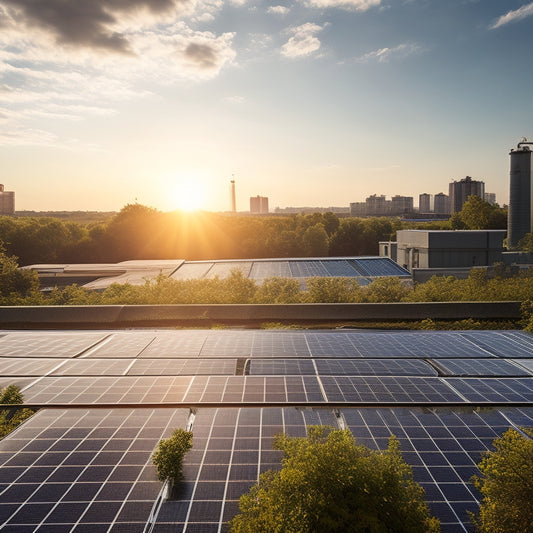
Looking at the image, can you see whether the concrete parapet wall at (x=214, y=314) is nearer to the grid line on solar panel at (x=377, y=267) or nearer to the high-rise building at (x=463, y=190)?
the grid line on solar panel at (x=377, y=267)

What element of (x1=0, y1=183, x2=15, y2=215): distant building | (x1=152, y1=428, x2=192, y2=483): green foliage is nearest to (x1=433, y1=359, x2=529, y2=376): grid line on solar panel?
(x1=152, y1=428, x2=192, y2=483): green foliage

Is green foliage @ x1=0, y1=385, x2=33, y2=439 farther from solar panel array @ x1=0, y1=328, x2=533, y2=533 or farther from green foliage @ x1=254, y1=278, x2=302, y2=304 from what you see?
green foliage @ x1=254, y1=278, x2=302, y2=304

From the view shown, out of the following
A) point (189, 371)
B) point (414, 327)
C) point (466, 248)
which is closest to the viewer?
point (189, 371)

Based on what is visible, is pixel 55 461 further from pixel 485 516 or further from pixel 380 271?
pixel 380 271

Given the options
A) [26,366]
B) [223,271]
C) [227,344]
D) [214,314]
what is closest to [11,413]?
[26,366]

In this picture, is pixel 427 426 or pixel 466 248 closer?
pixel 427 426

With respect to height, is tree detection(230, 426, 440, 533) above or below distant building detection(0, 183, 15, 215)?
below

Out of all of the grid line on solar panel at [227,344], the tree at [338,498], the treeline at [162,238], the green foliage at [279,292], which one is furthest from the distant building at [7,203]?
the tree at [338,498]

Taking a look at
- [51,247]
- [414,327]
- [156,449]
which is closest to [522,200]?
[414,327]
